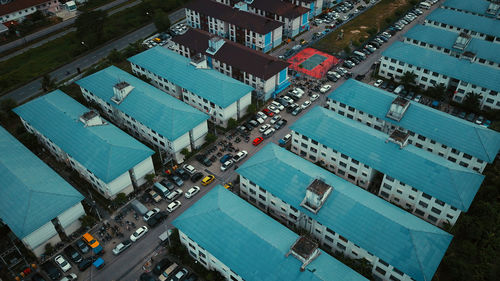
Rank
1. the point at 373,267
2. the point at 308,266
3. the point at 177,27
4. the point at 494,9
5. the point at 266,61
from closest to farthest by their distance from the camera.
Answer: the point at 308,266, the point at 373,267, the point at 266,61, the point at 494,9, the point at 177,27

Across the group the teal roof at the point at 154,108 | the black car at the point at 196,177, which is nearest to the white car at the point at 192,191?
the black car at the point at 196,177

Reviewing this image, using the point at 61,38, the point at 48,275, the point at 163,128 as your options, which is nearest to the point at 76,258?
the point at 48,275

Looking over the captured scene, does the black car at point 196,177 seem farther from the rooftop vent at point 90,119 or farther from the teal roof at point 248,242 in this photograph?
the rooftop vent at point 90,119

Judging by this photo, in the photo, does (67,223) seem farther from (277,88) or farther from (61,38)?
(61,38)

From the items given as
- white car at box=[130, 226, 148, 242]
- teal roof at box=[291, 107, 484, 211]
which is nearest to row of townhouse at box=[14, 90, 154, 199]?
white car at box=[130, 226, 148, 242]

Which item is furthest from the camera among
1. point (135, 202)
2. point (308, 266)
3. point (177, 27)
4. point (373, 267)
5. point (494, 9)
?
point (177, 27)

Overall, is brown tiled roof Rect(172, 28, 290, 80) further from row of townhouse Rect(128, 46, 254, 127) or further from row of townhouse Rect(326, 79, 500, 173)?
row of townhouse Rect(326, 79, 500, 173)
